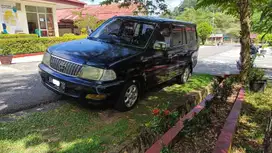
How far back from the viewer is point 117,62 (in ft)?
12.3

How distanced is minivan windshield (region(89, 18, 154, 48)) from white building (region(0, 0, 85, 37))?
11.9 metres

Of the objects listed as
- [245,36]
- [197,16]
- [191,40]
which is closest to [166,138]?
[191,40]

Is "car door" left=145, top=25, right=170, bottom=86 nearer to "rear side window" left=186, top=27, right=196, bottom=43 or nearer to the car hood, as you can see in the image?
the car hood

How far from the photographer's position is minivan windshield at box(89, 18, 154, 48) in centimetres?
468

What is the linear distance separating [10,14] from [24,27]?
4.71ft

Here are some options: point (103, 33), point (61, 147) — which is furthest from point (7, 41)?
point (61, 147)

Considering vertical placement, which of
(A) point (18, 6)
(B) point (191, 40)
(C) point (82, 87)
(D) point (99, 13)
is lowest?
(C) point (82, 87)

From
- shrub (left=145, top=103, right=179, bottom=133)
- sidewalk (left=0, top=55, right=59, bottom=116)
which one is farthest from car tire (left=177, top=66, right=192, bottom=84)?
sidewalk (left=0, top=55, right=59, bottom=116)

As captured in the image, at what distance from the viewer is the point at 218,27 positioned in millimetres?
55969

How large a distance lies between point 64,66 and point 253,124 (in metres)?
3.64

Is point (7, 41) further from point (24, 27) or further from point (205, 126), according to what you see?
point (205, 126)

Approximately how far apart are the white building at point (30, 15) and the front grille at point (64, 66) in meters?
12.3

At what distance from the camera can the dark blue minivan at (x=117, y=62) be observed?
363 centimetres

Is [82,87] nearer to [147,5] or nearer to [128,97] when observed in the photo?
[128,97]
